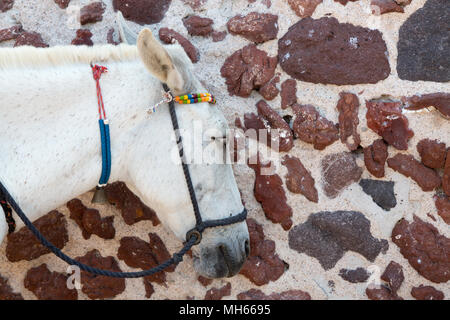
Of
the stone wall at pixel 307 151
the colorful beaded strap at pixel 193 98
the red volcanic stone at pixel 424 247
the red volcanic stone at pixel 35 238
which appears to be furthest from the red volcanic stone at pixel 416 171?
the red volcanic stone at pixel 35 238

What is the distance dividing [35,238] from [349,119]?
1.32 metres

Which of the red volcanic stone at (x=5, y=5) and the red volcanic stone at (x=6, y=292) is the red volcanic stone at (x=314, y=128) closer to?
the red volcanic stone at (x=5, y=5)

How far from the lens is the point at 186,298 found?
1.88 m

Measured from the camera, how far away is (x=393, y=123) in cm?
171

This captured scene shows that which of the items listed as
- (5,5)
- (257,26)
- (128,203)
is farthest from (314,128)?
(5,5)

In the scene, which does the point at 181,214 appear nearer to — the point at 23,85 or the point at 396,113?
the point at 23,85

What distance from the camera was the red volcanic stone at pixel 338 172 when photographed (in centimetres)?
176

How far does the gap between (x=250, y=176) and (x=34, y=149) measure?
822mm

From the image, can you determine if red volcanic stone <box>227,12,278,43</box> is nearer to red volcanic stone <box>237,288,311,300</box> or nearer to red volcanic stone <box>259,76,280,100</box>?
red volcanic stone <box>259,76,280,100</box>

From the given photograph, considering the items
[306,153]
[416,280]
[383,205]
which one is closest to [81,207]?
[306,153]

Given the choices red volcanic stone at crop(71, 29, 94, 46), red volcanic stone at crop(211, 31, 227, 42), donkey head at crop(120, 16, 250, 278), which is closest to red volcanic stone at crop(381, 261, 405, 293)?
donkey head at crop(120, 16, 250, 278)

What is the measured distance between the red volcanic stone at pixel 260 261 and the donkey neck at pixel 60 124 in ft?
2.08

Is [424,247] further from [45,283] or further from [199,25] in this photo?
[45,283]
